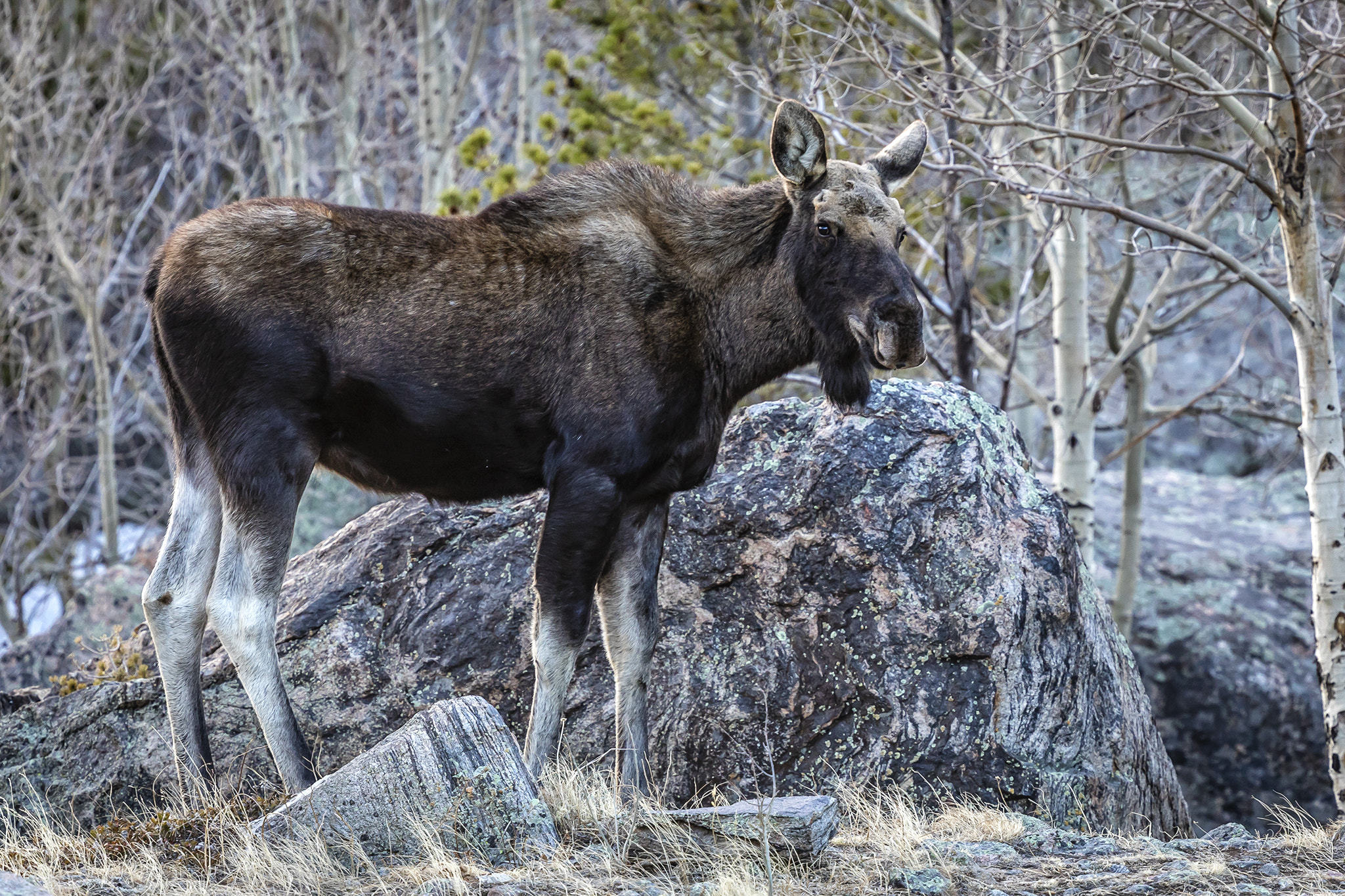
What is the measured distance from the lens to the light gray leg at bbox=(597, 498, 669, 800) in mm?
5801

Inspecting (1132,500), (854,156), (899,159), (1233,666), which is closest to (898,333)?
(899,159)

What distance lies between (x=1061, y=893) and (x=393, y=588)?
3943mm

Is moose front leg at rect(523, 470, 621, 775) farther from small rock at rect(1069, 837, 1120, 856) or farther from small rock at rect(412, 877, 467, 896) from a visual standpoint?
small rock at rect(1069, 837, 1120, 856)

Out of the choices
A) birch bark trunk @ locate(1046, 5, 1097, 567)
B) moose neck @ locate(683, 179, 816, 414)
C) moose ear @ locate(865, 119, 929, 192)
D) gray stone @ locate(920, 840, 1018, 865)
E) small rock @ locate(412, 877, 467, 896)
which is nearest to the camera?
small rock @ locate(412, 877, 467, 896)

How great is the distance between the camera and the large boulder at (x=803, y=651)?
20.9 ft

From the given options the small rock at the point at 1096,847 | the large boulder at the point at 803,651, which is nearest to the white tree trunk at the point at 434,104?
the large boulder at the point at 803,651

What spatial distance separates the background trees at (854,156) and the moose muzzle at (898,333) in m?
1.58

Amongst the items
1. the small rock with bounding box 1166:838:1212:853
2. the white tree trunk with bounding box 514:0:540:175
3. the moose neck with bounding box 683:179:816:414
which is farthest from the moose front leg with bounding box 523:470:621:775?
the white tree trunk with bounding box 514:0:540:175

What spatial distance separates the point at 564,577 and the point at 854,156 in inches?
253

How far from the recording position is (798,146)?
18.2ft

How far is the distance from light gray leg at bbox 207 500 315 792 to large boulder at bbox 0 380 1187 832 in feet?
3.32

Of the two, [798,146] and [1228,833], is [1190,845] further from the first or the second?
[798,146]

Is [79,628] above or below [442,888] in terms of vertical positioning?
below

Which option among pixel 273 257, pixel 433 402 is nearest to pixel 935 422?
pixel 433 402
